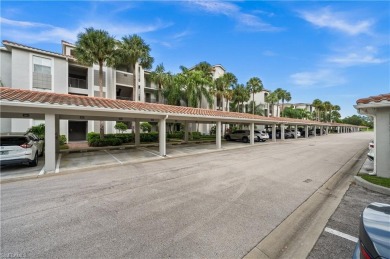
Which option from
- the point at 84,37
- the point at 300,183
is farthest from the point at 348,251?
the point at 84,37

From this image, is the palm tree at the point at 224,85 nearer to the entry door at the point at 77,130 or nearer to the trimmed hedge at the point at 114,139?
the trimmed hedge at the point at 114,139

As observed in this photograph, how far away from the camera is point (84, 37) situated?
17625 mm

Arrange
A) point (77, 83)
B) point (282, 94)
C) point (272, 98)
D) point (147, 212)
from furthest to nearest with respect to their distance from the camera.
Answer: point (282, 94) → point (272, 98) → point (77, 83) → point (147, 212)

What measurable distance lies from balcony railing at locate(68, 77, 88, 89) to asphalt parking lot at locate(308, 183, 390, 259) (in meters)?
26.0

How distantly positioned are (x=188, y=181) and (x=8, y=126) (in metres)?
21.1

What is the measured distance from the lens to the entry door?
22.4 m

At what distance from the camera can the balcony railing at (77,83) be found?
2206 cm

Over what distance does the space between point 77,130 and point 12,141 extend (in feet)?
52.7

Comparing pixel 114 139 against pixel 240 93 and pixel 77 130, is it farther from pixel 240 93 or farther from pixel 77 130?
pixel 240 93

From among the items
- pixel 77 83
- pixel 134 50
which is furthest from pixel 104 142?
pixel 134 50

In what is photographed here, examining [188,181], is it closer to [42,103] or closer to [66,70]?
[42,103]

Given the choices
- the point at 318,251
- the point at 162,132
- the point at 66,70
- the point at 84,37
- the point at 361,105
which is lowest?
the point at 318,251

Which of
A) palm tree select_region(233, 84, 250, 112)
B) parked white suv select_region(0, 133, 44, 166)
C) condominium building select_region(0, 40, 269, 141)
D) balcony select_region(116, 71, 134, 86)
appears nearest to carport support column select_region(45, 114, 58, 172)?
parked white suv select_region(0, 133, 44, 166)

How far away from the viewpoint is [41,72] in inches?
744
